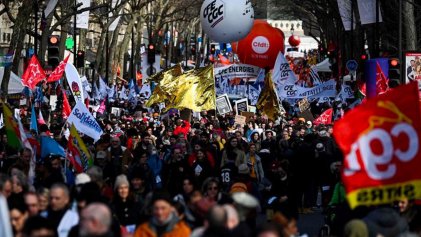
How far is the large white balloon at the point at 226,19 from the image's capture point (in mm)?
34000

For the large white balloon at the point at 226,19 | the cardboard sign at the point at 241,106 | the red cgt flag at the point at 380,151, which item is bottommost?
the cardboard sign at the point at 241,106

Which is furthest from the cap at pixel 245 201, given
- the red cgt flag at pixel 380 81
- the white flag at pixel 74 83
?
the red cgt flag at pixel 380 81

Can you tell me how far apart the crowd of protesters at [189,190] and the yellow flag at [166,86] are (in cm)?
77

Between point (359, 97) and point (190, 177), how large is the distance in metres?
22.9

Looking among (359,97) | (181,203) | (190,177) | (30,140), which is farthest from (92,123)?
(359,97)

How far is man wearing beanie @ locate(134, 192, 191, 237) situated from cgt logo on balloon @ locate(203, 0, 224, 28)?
22920 mm

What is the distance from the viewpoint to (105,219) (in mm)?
9586

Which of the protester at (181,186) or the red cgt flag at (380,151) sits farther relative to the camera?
the protester at (181,186)

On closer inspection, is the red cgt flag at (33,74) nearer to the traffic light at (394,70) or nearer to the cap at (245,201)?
the traffic light at (394,70)

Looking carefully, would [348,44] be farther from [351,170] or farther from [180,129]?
[351,170]

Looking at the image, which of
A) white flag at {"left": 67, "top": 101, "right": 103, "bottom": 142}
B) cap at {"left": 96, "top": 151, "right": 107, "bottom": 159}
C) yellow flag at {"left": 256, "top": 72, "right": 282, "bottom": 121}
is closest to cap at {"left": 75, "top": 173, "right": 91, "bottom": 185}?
cap at {"left": 96, "top": 151, "right": 107, "bottom": 159}

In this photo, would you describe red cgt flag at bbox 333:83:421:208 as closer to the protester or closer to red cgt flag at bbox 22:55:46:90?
the protester

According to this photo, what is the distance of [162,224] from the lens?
11109 millimetres

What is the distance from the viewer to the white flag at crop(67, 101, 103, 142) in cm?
2098
